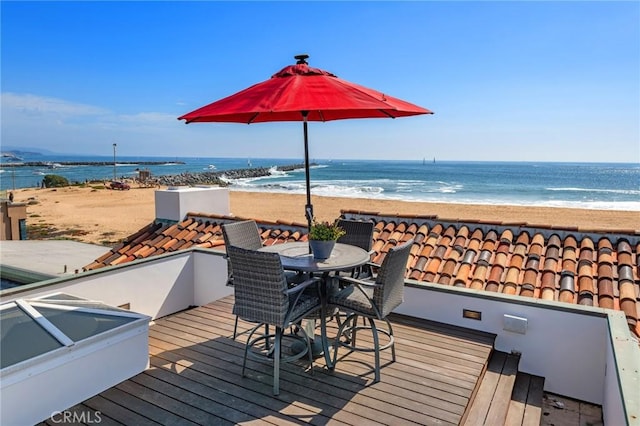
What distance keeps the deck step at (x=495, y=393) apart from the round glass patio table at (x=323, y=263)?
982 mm

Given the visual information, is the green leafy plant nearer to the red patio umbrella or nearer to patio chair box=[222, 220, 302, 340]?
the red patio umbrella

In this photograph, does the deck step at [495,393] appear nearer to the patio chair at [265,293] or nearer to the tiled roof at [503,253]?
the tiled roof at [503,253]

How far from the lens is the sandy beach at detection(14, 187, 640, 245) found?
16.6 metres

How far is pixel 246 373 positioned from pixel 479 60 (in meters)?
17.0

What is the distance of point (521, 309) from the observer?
2957mm

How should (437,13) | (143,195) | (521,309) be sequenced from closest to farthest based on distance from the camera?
Result: (521,309)
(437,13)
(143,195)

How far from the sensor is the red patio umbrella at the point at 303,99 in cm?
232

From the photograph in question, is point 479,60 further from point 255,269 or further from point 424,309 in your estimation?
point 255,269

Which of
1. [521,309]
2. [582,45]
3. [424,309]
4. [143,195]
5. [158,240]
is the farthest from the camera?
[143,195]

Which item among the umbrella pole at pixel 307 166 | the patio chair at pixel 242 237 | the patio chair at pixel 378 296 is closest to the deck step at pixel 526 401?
the patio chair at pixel 378 296

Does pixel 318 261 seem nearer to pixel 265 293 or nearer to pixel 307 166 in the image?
pixel 265 293

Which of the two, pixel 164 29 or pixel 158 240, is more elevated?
pixel 164 29

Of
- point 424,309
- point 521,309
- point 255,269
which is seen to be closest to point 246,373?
point 255,269

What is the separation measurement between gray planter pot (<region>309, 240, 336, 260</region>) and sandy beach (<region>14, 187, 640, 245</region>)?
13268 millimetres
